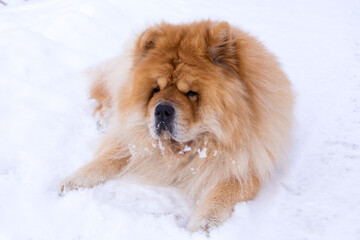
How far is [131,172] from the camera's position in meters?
2.02

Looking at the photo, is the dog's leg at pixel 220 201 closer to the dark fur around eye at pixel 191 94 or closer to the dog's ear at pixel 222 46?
the dark fur around eye at pixel 191 94

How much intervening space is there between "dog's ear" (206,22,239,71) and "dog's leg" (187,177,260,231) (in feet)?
2.22

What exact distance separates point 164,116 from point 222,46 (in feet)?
1.71

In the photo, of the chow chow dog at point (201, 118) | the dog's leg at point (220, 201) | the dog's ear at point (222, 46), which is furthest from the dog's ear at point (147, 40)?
the dog's leg at point (220, 201)

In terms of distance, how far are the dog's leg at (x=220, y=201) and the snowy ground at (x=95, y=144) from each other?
48 mm

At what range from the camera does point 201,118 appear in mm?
1713

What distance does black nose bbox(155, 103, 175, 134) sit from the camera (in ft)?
5.41

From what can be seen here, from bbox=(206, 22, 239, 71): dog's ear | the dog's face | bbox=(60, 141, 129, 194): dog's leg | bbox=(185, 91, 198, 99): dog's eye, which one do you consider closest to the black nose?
the dog's face

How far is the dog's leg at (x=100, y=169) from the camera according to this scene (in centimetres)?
182

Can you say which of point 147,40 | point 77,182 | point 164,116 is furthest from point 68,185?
point 147,40

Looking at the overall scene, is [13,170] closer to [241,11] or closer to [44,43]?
[44,43]

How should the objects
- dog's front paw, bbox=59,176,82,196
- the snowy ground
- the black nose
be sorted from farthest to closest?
dog's front paw, bbox=59,176,82,196 < the black nose < the snowy ground

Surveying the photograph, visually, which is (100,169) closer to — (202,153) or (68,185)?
(68,185)

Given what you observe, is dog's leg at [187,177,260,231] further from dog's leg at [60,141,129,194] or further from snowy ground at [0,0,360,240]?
dog's leg at [60,141,129,194]
